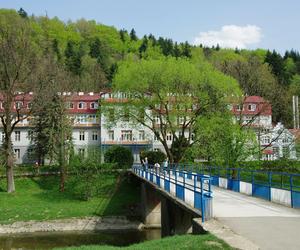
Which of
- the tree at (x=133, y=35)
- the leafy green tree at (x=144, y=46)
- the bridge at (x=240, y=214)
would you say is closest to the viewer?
the bridge at (x=240, y=214)

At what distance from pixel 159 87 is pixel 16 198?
53.7ft

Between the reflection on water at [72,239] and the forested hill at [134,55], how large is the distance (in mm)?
21136

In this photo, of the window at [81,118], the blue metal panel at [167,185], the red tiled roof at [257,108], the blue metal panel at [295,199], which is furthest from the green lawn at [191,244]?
the window at [81,118]

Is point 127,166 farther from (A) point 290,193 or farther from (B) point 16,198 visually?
(A) point 290,193

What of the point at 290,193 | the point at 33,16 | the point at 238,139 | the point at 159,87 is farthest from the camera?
the point at 33,16

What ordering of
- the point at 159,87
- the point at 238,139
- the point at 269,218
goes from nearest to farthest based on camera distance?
the point at 269,218
the point at 238,139
the point at 159,87

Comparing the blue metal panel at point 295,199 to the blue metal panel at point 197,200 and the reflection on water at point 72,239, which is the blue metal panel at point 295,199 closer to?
the blue metal panel at point 197,200

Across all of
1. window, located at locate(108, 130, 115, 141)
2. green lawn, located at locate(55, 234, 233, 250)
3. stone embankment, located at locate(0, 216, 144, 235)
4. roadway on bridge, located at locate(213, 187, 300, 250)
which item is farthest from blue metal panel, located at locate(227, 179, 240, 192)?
window, located at locate(108, 130, 115, 141)

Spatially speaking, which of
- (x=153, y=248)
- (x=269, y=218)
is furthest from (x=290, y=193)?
→ (x=153, y=248)

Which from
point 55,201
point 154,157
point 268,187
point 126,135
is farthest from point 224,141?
point 126,135

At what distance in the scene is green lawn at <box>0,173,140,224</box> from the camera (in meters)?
34.2

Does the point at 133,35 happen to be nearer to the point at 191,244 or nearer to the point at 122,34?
the point at 122,34

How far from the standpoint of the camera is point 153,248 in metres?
10.6

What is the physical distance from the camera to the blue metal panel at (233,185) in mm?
23534
